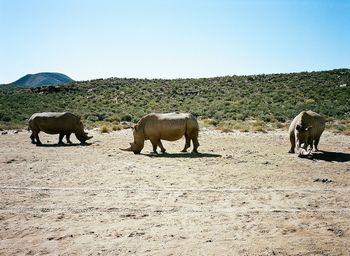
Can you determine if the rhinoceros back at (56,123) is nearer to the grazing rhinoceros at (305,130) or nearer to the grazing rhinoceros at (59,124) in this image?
the grazing rhinoceros at (59,124)

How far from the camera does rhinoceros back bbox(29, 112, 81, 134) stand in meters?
21.4

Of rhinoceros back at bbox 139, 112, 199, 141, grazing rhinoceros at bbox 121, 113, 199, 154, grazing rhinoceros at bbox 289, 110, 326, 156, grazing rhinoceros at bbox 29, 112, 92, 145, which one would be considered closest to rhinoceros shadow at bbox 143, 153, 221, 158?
grazing rhinoceros at bbox 121, 113, 199, 154

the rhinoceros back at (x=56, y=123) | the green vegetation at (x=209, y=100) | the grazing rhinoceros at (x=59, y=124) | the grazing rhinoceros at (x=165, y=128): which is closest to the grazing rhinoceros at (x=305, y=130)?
the grazing rhinoceros at (x=165, y=128)

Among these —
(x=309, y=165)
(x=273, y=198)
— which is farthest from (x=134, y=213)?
(x=309, y=165)

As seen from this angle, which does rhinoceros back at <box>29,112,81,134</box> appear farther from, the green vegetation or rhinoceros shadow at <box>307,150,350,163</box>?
rhinoceros shadow at <box>307,150,350,163</box>

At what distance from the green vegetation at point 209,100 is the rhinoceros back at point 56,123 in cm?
873

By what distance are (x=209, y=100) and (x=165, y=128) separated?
3287 cm

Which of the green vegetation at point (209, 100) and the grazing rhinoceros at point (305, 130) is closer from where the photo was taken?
the grazing rhinoceros at point (305, 130)

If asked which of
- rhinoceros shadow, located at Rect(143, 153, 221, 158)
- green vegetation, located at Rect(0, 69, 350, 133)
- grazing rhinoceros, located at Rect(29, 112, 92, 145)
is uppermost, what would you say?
green vegetation, located at Rect(0, 69, 350, 133)

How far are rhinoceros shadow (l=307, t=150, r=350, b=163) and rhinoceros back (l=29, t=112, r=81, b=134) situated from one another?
12.1 m

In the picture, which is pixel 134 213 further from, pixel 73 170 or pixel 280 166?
pixel 280 166

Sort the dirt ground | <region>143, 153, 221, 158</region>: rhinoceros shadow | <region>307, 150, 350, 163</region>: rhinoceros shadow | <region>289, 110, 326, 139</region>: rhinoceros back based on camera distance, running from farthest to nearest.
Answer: <region>143, 153, 221, 158</region>: rhinoceros shadow → <region>289, 110, 326, 139</region>: rhinoceros back → <region>307, 150, 350, 163</region>: rhinoceros shadow → the dirt ground

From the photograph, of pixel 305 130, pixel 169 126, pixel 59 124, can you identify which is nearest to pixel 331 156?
pixel 305 130

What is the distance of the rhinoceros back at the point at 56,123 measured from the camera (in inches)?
842
